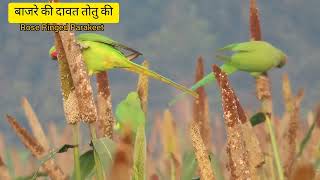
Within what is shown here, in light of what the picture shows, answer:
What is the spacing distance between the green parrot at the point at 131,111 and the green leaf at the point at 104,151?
0.15m

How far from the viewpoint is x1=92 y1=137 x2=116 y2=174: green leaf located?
4.08ft

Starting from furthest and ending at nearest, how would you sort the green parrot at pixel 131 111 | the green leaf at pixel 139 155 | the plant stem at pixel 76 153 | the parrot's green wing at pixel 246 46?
1. the parrot's green wing at pixel 246 46
2. the green parrot at pixel 131 111
3. the plant stem at pixel 76 153
4. the green leaf at pixel 139 155

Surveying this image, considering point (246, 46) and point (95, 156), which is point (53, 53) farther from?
point (246, 46)

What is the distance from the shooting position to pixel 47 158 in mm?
1353

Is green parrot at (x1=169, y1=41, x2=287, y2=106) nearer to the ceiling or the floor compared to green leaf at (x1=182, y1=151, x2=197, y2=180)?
nearer to the ceiling

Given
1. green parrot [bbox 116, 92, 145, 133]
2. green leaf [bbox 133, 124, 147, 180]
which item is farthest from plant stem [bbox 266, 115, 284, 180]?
green leaf [bbox 133, 124, 147, 180]

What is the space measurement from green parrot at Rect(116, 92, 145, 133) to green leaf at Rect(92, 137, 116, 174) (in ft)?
0.48

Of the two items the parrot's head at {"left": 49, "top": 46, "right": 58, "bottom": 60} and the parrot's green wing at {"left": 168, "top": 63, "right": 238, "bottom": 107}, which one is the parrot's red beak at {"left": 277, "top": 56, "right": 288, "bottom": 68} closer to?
the parrot's green wing at {"left": 168, "top": 63, "right": 238, "bottom": 107}

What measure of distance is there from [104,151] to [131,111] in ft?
0.77

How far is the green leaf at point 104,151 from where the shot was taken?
1.24 metres

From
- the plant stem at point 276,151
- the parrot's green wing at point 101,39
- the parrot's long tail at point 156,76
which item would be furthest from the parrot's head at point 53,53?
the plant stem at point 276,151

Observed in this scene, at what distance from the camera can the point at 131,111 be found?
1457 millimetres

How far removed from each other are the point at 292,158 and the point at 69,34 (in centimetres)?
106

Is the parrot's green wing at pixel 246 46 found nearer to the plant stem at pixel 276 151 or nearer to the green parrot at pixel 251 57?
the green parrot at pixel 251 57
